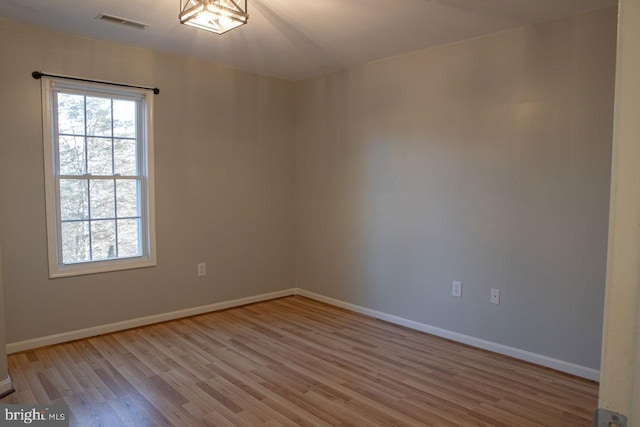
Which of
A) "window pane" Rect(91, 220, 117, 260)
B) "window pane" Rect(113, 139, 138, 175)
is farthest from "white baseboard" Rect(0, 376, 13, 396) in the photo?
"window pane" Rect(113, 139, 138, 175)

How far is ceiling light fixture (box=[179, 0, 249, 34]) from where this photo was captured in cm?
217

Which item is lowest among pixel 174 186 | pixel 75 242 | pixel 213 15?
pixel 75 242

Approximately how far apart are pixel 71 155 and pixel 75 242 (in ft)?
2.32

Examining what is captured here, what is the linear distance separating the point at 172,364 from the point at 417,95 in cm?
290

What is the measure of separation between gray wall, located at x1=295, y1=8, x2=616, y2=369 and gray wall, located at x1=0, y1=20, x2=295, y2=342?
0.57 m

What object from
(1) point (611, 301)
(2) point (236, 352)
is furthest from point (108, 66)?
(1) point (611, 301)

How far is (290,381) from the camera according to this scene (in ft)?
9.35

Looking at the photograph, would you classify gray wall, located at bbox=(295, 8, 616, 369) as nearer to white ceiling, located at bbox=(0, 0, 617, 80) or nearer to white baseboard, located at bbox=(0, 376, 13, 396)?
white ceiling, located at bbox=(0, 0, 617, 80)

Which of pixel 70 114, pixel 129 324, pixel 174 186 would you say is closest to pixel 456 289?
pixel 174 186

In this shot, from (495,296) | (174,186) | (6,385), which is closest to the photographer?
(6,385)

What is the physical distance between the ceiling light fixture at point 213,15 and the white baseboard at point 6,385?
235 cm

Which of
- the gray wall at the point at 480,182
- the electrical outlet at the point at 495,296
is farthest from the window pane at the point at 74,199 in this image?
the electrical outlet at the point at 495,296

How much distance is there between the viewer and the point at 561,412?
2477 mm

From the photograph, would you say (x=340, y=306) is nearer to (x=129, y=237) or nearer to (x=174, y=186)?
(x=174, y=186)
